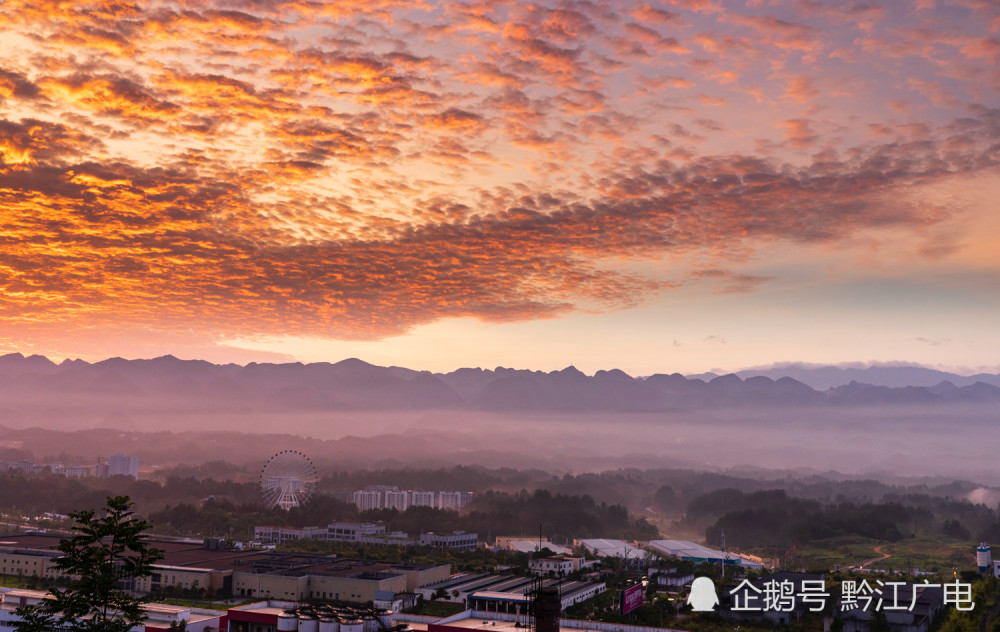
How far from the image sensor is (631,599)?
83.4m

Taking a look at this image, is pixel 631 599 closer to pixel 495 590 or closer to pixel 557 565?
pixel 495 590

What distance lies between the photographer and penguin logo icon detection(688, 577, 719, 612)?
89188 millimetres

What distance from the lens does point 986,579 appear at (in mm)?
97375

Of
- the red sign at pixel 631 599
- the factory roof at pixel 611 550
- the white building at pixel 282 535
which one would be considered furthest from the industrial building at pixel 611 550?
the red sign at pixel 631 599

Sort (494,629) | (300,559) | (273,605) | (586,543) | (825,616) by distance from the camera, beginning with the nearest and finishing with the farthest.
Answer: (494,629) → (273,605) → (825,616) → (300,559) → (586,543)

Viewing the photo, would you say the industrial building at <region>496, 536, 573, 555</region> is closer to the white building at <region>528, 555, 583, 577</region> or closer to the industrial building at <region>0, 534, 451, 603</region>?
the white building at <region>528, 555, 583, 577</region>

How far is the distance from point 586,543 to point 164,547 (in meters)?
90.7

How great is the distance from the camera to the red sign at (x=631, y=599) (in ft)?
268

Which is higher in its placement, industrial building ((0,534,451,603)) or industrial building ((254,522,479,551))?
industrial building ((0,534,451,603))

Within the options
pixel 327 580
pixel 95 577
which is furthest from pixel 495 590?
pixel 95 577

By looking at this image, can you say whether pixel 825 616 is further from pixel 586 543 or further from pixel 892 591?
pixel 586 543

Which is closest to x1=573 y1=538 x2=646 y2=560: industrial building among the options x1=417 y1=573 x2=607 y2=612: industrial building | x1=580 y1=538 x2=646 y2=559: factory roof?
x1=580 y1=538 x2=646 y2=559: factory roof

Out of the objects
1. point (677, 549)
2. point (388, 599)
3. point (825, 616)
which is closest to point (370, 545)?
point (677, 549)

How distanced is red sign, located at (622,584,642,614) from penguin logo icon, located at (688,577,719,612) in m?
7.52
